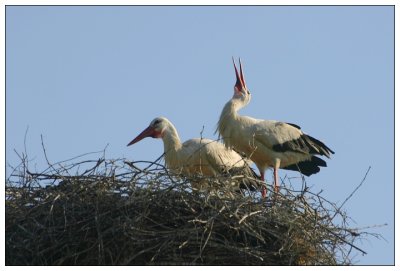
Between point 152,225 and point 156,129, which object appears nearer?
point 152,225

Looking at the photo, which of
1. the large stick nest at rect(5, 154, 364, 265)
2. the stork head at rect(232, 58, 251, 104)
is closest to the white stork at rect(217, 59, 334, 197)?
the stork head at rect(232, 58, 251, 104)

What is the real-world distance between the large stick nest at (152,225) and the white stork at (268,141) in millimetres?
2028

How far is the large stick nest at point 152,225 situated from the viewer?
793 centimetres

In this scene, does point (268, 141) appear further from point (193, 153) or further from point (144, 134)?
point (144, 134)

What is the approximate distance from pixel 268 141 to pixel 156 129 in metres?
1.06

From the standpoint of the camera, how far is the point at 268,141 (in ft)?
35.6

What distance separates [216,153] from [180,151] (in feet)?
1.07

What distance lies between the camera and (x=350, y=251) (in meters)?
8.42

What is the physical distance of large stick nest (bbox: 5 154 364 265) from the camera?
7930 mm

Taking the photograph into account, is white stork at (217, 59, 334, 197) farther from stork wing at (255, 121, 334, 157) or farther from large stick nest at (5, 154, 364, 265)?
large stick nest at (5, 154, 364, 265)

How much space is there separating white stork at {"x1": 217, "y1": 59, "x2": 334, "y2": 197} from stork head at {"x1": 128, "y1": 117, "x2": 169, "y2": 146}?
50 cm

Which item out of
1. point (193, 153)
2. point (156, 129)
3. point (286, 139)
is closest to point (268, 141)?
point (286, 139)

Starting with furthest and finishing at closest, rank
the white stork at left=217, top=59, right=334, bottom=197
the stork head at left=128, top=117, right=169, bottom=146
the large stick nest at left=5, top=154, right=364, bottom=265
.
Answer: the stork head at left=128, top=117, right=169, bottom=146, the white stork at left=217, top=59, right=334, bottom=197, the large stick nest at left=5, top=154, right=364, bottom=265

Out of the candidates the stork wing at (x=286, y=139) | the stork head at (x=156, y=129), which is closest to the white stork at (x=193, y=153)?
the stork head at (x=156, y=129)
